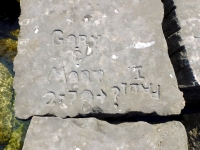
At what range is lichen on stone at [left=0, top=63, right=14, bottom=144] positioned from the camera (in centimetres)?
179

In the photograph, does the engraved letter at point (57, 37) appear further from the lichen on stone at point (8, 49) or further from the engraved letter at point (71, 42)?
the lichen on stone at point (8, 49)

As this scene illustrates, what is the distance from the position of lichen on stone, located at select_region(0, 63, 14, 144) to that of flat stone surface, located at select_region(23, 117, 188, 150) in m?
0.65

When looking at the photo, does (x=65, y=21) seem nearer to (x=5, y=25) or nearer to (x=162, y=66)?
(x=162, y=66)

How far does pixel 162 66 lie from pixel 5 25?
108 cm

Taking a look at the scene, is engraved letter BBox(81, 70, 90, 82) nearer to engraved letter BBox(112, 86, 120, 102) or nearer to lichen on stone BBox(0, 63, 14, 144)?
engraved letter BBox(112, 86, 120, 102)

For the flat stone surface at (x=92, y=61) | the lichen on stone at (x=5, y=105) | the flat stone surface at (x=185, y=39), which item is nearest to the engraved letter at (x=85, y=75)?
the flat stone surface at (x=92, y=61)

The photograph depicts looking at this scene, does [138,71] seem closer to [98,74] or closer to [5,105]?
[98,74]

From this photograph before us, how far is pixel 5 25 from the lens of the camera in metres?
1.98

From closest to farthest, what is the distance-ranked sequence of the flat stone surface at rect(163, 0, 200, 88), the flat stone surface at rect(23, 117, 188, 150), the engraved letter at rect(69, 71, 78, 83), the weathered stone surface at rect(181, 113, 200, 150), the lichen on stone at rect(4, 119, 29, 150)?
Result: the flat stone surface at rect(23, 117, 188, 150) < the engraved letter at rect(69, 71, 78, 83) < the flat stone surface at rect(163, 0, 200, 88) < the weathered stone surface at rect(181, 113, 200, 150) < the lichen on stone at rect(4, 119, 29, 150)

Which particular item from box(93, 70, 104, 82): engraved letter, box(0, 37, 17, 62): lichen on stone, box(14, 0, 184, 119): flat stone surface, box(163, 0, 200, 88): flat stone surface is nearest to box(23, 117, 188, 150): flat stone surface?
box(14, 0, 184, 119): flat stone surface

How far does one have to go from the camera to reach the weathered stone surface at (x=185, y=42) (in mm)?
1372

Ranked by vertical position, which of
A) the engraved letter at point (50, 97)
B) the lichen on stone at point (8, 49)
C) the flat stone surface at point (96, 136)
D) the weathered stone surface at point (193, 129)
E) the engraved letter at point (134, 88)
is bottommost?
the weathered stone surface at point (193, 129)

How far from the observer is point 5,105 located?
1831 millimetres

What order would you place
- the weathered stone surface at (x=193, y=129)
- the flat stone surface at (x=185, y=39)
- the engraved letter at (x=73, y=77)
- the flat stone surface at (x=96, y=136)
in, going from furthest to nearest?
the weathered stone surface at (x=193, y=129) → the flat stone surface at (x=185, y=39) → the engraved letter at (x=73, y=77) → the flat stone surface at (x=96, y=136)
